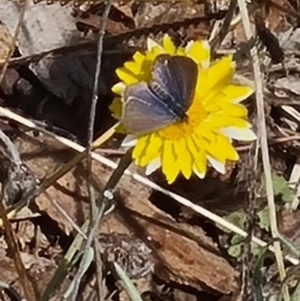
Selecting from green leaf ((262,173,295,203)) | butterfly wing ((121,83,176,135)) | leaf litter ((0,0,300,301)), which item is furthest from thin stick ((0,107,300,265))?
butterfly wing ((121,83,176,135))

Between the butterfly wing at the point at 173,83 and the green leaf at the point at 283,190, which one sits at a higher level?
the butterfly wing at the point at 173,83

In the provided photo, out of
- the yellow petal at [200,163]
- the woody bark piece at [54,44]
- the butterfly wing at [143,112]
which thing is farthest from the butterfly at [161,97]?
the woody bark piece at [54,44]

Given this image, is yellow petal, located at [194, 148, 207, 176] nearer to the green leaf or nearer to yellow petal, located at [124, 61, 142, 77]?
yellow petal, located at [124, 61, 142, 77]

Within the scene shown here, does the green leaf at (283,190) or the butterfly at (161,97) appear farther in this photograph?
the green leaf at (283,190)

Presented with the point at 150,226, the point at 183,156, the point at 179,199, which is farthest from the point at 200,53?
the point at 150,226

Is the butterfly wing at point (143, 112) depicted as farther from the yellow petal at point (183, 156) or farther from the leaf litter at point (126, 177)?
the leaf litter at point (126, 177)

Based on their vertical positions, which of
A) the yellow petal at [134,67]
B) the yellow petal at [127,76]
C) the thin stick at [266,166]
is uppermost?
the yellow petal at [134,67]
